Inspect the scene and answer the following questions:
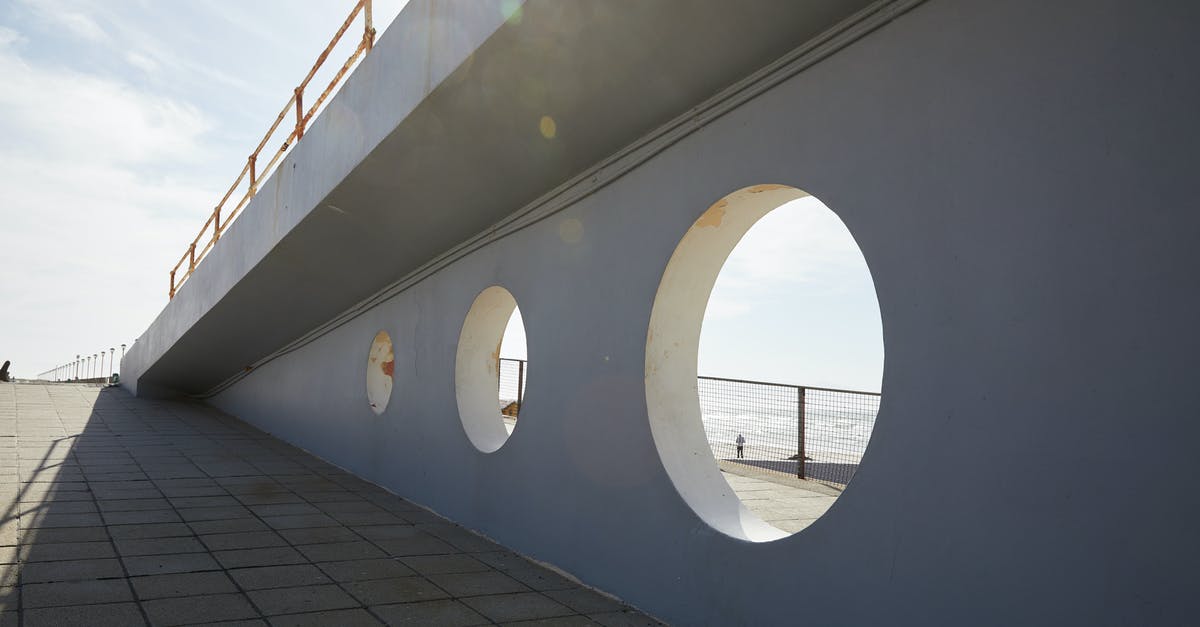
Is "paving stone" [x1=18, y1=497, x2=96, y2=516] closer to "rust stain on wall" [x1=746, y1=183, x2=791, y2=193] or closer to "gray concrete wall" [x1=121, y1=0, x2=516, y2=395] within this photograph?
"gray concrete wall" [x1=121, y1=0, x2=516, y2=395]

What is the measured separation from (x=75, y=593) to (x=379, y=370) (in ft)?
16.5

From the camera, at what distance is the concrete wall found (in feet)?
7.68

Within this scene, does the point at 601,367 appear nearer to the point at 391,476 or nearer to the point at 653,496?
the point at 653,496

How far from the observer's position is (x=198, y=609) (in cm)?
399

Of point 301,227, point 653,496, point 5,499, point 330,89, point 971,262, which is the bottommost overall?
point 5,499

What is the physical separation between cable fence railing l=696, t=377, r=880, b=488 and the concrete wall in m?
3.85

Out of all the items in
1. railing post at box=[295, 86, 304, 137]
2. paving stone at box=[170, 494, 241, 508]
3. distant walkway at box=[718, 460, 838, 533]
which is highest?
railing post at box=[295, 86, 304, 137]

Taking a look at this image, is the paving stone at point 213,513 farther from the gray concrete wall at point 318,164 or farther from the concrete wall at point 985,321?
the concrete wall at point 985,321

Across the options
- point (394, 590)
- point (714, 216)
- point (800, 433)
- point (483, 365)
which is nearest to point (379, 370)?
point (483, 365)

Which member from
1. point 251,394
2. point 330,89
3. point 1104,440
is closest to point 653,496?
point 1104,440

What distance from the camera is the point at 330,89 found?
7023 mm

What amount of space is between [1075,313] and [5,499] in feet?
23.7

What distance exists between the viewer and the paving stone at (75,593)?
13.0 feet

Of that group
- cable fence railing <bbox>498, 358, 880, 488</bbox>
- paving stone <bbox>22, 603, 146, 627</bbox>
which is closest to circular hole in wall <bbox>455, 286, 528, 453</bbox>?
cable fence railing <bbox>498, 358, 880, 488</bbox>
